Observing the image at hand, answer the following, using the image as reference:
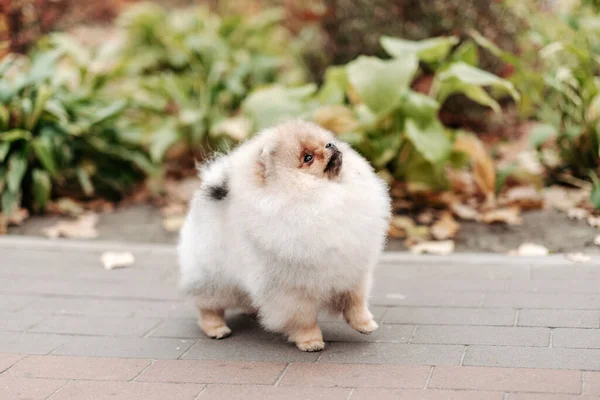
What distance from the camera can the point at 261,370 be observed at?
323 centimetres

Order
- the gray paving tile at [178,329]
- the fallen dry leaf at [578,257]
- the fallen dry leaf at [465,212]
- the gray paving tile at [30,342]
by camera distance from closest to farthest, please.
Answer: the gray paving tile at [30,342]
the gray paving tile at [178,329]
the fallen dry leaf at [578,257]
the fallen dry leaf at [465,212]

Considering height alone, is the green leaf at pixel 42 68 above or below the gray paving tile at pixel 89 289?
above

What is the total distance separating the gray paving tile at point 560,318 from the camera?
11.3 ft

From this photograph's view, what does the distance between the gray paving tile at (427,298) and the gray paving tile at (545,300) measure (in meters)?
0.09

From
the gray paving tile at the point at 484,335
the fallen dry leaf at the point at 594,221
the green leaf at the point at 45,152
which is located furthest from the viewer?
the green leaf at the point at 45,152

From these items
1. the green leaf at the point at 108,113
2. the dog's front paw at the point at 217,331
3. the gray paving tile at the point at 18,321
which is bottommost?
the dog's front paw at the point at 217,331

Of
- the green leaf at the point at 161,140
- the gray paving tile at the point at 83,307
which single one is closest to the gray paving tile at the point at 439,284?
the gray paving tile at the point at 83,307

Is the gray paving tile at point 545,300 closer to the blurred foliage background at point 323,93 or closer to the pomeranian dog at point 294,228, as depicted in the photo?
the pomeranian dog at point 294,228

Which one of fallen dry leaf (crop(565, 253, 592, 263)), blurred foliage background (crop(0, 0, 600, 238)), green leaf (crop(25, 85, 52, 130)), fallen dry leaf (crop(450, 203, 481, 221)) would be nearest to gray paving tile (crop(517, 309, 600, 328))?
fallen dry leaf (crop(565, 253, 592, 263))

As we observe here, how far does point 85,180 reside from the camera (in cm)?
618

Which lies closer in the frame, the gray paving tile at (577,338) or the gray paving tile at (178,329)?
the gray paving tile at (577,338)

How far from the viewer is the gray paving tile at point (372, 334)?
3.51 meters

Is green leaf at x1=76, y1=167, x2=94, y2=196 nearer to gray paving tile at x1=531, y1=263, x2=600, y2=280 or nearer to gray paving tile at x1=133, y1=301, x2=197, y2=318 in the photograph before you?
gray paving tile at x1=133, y1=301, x2=197, y2=318

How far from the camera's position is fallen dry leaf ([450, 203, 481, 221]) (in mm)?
5465
